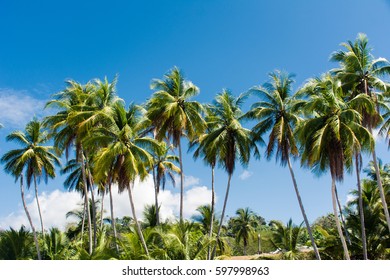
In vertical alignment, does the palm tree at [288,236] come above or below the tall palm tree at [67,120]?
below

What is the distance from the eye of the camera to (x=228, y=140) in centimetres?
2583

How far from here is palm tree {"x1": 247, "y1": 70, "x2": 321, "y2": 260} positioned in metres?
24.5

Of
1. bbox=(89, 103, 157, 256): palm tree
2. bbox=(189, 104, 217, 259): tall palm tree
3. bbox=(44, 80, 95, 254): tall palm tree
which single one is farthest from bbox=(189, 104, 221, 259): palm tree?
bbox=(44, 80, 95, 254): tall palm tree

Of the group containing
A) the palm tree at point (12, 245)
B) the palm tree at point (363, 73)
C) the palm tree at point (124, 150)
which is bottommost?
the palm tree at point (12, 245)

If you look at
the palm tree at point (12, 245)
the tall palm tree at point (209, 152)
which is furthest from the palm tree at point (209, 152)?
the palm tree at point (12, 245)

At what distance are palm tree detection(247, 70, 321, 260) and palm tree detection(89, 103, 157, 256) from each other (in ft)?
22.9

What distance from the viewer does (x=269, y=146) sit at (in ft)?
81.3

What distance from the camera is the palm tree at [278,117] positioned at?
963 inches

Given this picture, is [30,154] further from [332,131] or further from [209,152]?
[332,131]

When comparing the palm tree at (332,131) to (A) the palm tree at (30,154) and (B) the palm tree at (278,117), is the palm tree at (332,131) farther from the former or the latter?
(A) the palm tree at (30,154)

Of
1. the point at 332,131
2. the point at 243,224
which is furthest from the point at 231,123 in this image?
the point at 243,224

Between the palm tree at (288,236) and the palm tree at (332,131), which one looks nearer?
the palm tree at (332,131)

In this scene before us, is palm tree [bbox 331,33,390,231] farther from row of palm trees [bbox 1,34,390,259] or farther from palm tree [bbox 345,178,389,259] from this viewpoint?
palm tree [bbox 345,178,389,259]

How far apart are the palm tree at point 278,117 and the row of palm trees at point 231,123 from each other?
59 mm
